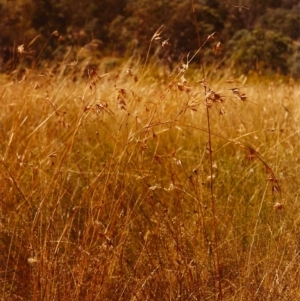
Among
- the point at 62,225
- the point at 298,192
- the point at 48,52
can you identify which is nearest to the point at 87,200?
the point at 62,225

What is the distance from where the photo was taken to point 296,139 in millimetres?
1915

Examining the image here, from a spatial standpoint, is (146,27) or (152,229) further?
(146,27)

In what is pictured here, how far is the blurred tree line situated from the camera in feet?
14.2

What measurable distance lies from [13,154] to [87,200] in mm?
328

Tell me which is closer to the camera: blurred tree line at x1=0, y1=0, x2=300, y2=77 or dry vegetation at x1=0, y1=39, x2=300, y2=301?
dry vegetation at x1=0, y1=39, x2=300, y2=301

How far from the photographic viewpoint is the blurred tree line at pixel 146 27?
4328 mm

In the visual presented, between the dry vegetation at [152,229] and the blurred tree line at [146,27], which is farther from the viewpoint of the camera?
the blurred tree line at [146,27]

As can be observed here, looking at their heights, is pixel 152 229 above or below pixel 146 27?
above

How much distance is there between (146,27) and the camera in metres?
6.35

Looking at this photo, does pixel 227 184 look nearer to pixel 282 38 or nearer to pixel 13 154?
pixel 13 154

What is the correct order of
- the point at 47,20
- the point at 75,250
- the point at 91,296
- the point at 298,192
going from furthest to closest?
the point at 47,20 < the point at 298,192 < the point at 75,250 < the point at 91,296

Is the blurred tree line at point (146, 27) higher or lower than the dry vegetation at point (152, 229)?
lower

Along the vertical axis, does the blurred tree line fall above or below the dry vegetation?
below

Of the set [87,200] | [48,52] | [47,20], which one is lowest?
A: [48,52]
